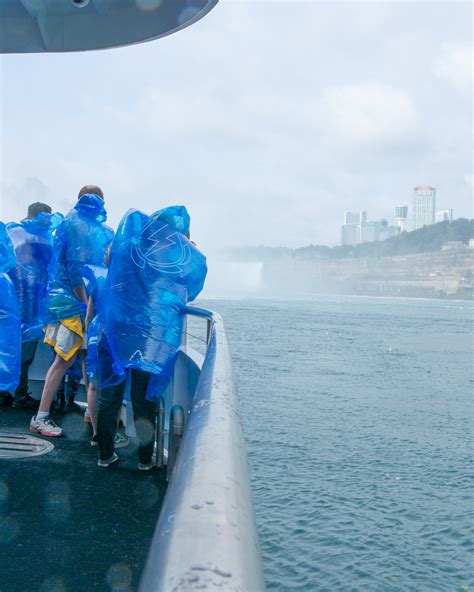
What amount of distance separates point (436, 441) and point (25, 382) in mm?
16108

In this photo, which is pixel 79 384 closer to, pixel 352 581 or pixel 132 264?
pixel 132 264

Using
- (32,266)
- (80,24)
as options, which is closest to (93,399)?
(32,266)

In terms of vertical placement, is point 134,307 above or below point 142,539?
above

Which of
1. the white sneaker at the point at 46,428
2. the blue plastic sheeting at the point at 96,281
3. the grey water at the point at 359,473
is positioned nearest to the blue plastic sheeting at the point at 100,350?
the blue plastic sheeting at the point at 96,281

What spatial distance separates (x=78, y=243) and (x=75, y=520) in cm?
166

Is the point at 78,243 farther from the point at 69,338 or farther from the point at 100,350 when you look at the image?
the point at 100,350

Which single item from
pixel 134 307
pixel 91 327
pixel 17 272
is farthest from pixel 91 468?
pixel 17 272

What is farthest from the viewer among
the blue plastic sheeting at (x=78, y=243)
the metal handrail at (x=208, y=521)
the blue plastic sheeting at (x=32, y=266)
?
the blue plastic sheeting at (x=32, y=266)

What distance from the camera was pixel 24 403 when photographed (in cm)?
478

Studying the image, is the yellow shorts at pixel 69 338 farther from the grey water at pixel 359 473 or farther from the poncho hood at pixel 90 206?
the grey water at pixel 359 473

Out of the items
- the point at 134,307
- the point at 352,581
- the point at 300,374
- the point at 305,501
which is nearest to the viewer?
the point at 134,307

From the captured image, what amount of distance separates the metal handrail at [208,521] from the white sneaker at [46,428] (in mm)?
3110

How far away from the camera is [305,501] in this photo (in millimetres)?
12617

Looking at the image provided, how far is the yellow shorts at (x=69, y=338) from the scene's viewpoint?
3.94 metres
